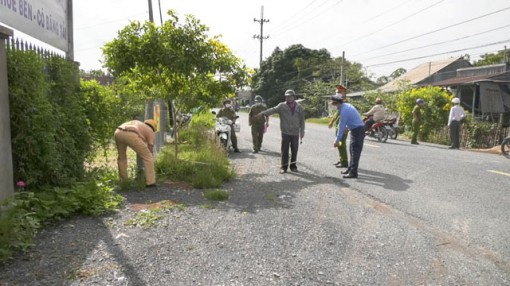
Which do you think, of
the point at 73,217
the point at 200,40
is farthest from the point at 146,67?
the point at 73,217

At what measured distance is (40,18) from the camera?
5.61 metres

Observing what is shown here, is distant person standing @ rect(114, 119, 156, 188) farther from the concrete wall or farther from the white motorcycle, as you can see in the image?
the white motorcycle

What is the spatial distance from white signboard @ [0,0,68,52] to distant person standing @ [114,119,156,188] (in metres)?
1.61

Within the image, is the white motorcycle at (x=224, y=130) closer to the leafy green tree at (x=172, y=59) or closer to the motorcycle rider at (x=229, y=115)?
the motorcycle rider at (x=229, y=115)

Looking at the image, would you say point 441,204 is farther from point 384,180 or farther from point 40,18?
point 40,18

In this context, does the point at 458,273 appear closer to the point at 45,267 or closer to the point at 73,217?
the point at 45,267

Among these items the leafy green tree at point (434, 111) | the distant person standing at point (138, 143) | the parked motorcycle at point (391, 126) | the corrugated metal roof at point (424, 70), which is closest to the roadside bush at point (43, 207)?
the distant person standing at point (138, 143)

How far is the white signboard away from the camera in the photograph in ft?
15.4

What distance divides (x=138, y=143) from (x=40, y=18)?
2263 millimetres

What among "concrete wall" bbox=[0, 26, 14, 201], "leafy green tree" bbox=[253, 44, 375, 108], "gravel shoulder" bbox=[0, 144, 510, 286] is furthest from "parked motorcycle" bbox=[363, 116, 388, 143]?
"leafy green tree" bbox=[253, 44, 375, 108]

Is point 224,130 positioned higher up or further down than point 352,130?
further down

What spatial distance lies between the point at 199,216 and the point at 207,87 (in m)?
4.41

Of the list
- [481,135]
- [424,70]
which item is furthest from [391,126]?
[424,70]

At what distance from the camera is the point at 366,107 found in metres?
29.6
